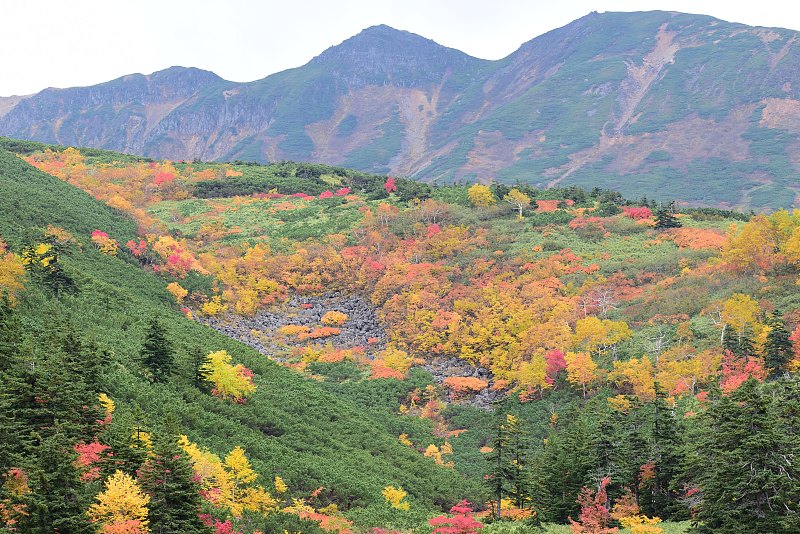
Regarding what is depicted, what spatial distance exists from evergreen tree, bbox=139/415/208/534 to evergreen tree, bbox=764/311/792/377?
119ft

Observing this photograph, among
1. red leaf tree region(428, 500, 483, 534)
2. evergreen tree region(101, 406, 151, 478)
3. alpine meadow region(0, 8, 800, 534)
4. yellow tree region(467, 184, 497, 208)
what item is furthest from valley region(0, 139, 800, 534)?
red leaf tree region(428, 500, 483, 534)

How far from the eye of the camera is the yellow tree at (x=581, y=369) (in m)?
54.3

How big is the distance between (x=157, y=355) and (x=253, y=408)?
7046 mm

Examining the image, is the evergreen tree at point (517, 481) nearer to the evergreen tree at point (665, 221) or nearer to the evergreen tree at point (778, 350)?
the evergreen tree at point (778, 350)

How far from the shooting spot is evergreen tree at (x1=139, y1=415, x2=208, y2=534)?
2295 cm

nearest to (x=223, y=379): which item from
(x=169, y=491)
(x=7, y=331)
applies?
(x=7, y=331)

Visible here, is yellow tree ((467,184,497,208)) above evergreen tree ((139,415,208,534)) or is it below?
above

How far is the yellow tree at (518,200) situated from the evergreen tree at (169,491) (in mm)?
75568

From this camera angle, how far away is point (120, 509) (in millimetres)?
22281

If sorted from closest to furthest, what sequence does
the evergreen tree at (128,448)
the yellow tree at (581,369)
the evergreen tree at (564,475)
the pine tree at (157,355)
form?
the evergreen tree at (128,448)
the evergreen tree at (564,475)
the pine tree at (157,355)
the yellow tree at (581,369)

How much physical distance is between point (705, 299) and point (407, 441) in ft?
93.1

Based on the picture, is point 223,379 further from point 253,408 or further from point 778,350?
point 778,350

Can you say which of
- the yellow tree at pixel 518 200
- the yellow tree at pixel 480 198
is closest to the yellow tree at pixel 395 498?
the yellow tree at pixel 518 200

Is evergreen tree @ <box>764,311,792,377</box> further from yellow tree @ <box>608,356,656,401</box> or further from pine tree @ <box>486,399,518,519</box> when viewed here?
pine tree @ <box>486,399,518,519</box>
